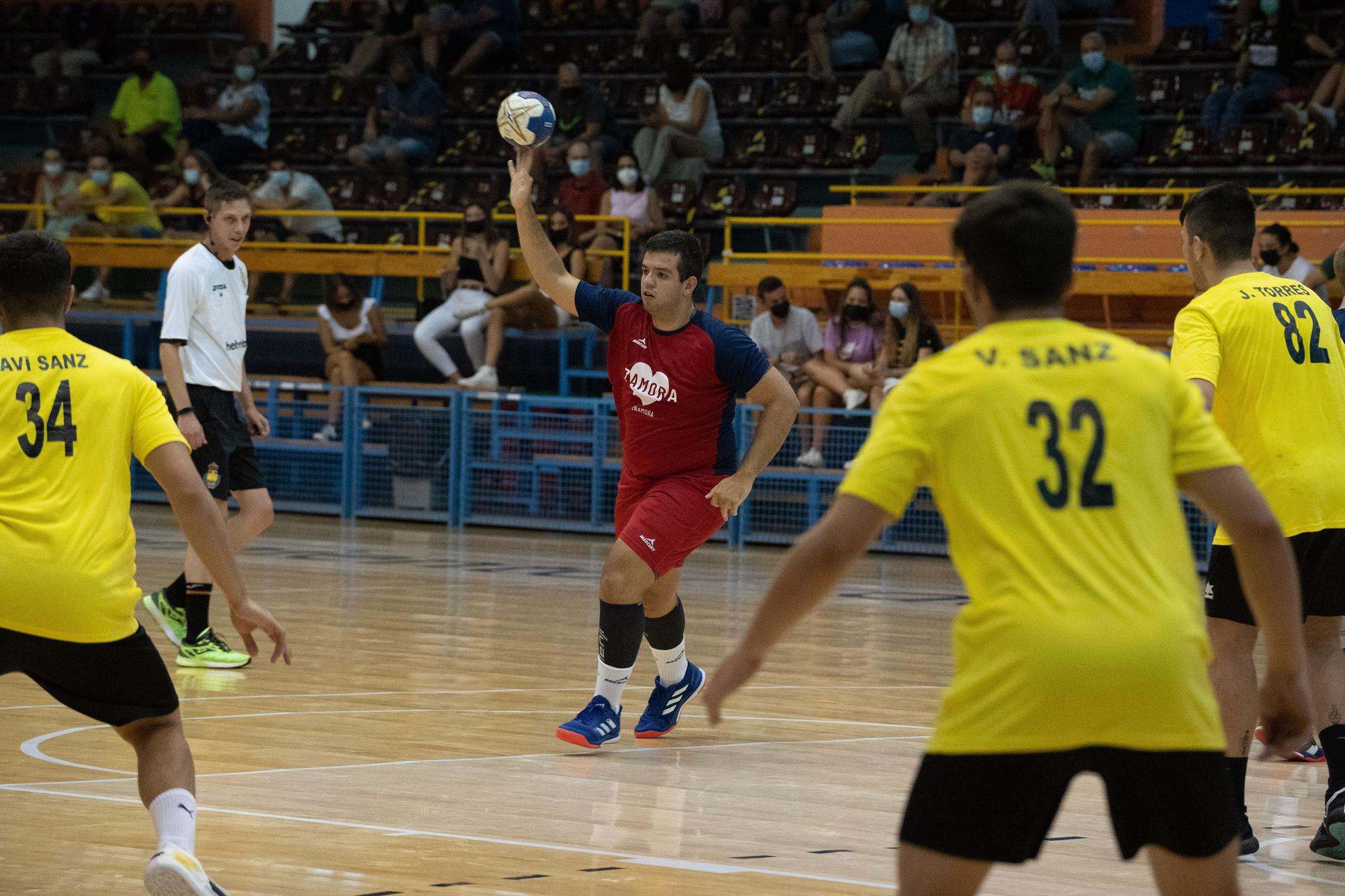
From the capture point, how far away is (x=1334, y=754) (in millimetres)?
5188

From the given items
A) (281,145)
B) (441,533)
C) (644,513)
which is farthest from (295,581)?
(281,145)

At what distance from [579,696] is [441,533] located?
777cm

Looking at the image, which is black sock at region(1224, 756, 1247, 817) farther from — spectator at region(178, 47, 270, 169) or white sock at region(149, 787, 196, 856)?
spectator at region(178, 47, 270, 169)

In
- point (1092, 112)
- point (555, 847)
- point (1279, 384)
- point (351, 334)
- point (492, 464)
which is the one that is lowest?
point (492, 464)

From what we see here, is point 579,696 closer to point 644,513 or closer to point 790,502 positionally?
point 644,513

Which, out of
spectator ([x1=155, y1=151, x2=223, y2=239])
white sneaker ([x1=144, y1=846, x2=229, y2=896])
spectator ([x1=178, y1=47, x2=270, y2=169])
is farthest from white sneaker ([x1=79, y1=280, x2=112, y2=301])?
white sneaker ([x1=144, y1=846, x2=229, y2=896])

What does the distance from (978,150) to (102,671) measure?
12.7 m

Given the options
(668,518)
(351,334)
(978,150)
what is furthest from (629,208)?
(668,518)

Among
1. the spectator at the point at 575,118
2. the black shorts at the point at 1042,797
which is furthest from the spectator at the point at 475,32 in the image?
the black shorts at the point at 1042,797

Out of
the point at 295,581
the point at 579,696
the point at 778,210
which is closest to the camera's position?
the point at 579,696

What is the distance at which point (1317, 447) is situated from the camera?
196 inches

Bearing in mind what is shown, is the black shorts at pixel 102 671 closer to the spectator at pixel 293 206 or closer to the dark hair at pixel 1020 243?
the dark hair at pixel 1020 243

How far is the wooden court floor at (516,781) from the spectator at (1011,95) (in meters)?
7.38

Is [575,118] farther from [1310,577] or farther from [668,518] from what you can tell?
[1310,577]
